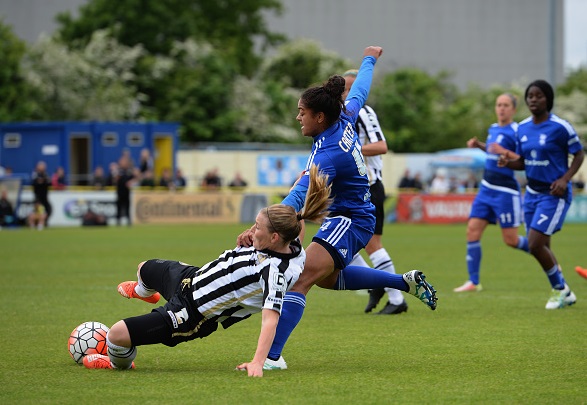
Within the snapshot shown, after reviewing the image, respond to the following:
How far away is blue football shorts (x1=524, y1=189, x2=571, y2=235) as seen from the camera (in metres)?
10.8

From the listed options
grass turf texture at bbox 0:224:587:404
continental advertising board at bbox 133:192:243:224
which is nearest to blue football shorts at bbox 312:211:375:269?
grass turf texture at bbox 0:224:587:404

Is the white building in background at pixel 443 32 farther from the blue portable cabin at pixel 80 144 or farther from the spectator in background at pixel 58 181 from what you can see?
the spectator in background at pixel 58 181

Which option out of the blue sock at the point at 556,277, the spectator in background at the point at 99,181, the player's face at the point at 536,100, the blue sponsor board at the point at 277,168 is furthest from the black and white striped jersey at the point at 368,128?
the blue sponsor board at the point at 277,168

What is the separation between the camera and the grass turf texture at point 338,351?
19.7 feet

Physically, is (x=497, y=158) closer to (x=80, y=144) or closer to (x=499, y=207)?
(x=499, y=207)

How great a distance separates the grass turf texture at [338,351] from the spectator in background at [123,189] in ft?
47.0

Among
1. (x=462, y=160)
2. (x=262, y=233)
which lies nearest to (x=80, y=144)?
(x=462, y=160)

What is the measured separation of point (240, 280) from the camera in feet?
21.8

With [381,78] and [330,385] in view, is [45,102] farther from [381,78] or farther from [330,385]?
[330,385]

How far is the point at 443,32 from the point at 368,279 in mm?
72394

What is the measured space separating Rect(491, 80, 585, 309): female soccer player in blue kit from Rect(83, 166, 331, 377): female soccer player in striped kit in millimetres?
4612

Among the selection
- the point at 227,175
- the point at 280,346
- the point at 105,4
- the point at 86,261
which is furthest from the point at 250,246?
the point at 105,4

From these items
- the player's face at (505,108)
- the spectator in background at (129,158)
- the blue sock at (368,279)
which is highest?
the player's face at (505,108)

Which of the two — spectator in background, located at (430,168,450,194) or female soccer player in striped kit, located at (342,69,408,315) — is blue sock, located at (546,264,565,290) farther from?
spectator in background, located at (430,168,450,194)
